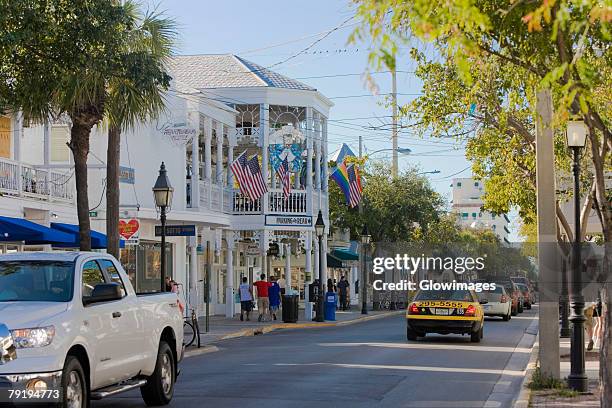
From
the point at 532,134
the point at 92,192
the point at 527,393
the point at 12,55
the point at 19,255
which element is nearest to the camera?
the point at 19,255

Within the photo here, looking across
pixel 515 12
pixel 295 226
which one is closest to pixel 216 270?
pixel 295 226

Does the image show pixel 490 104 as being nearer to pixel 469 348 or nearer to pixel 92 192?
pixel 469 348

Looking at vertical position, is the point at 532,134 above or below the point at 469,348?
above

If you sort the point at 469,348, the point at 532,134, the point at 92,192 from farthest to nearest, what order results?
the point at 92,192
the point at 469,348
the point at 532,134

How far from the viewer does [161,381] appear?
13031mm

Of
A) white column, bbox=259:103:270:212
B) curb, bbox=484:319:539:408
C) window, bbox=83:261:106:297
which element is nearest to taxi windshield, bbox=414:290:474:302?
curb, bbox=484:319:539:408

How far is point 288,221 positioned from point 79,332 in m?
31.4

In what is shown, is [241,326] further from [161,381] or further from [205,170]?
[161,381]

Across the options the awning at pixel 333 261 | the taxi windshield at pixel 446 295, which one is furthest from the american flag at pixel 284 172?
the awning at pixel 333 261

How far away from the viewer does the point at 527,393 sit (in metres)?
14.0

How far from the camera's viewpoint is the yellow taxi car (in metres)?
25.6

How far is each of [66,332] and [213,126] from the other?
2948 centimetres

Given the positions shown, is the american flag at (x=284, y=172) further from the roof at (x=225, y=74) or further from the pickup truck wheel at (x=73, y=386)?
the pickup truck wheel at (x=73, y=386)

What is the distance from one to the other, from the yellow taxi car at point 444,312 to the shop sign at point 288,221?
1589 centimetres
